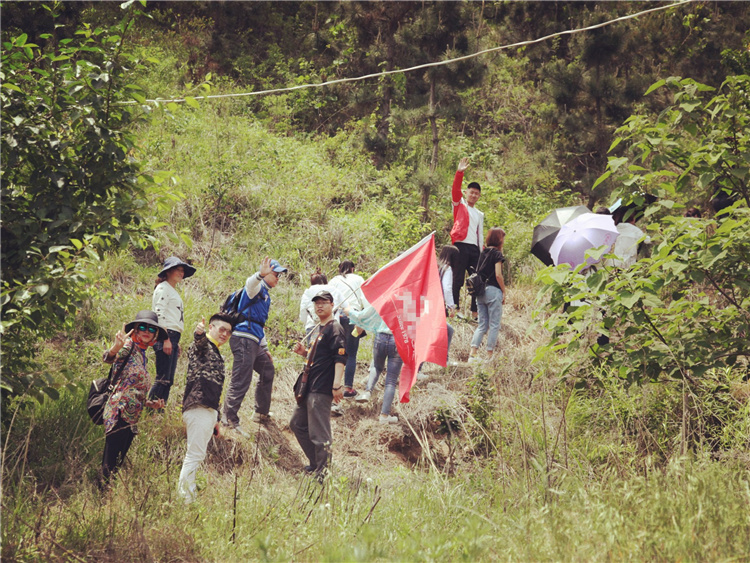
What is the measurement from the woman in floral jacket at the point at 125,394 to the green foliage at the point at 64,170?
0.76 meters

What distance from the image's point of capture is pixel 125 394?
5.76 m

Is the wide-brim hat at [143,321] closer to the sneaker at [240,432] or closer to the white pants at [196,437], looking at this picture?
the white pants at [196,437]

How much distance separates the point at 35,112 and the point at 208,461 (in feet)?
12.0

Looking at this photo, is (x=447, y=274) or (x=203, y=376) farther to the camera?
(x=447, y=274)

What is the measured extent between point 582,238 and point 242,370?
4366mm

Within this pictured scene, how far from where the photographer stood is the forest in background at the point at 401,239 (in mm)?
4586

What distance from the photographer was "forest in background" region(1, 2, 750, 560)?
15.0ft

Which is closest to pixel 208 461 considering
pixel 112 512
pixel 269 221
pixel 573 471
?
pixel 112 512

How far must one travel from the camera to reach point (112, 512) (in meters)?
4.93

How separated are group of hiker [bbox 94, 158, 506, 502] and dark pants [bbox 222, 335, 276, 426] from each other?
0.01 metres

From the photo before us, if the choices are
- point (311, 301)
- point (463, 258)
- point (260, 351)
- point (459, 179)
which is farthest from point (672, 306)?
point (463, 258)

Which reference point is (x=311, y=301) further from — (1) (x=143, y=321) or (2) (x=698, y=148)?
(2) (x=698, y=148)

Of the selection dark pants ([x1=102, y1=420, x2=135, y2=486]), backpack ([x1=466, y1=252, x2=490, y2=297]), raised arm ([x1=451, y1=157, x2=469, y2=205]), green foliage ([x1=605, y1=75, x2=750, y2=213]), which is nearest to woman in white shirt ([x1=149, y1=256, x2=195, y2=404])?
dark pants ([x1=102, y1=420, x2=135, y2=486])

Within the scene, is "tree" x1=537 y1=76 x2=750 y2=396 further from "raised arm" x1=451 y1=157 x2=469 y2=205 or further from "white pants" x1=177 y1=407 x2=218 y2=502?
"raised arm" x1=451 y1=157 x2=469 y2=205
